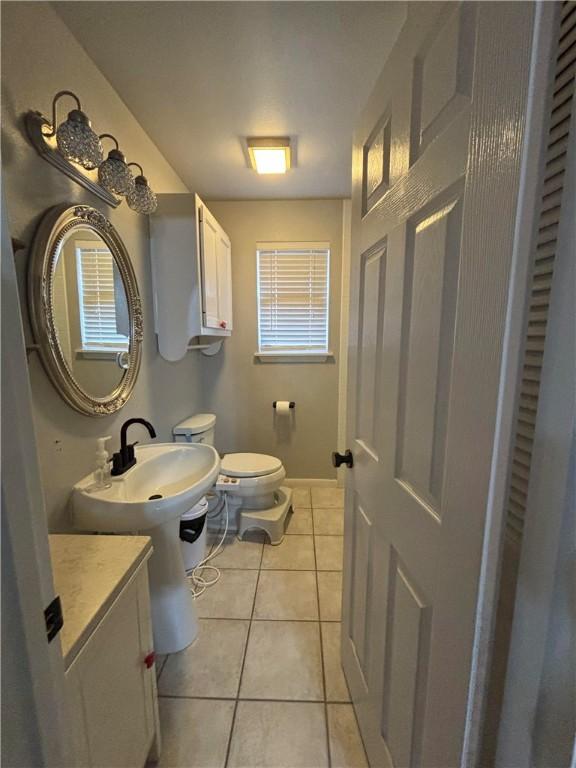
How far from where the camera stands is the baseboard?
9.50 feet

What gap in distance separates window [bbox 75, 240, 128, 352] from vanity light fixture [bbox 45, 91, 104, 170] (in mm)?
279

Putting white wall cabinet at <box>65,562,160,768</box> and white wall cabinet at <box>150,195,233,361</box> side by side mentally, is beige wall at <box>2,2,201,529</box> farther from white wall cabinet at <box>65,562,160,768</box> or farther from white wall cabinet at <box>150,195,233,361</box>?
white wall cabinet at <box>65,562,160,768</box>

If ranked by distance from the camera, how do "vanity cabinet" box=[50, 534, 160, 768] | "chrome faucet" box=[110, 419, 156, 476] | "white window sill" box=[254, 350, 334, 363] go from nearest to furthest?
1. "vanity cabinet" box=[50, 534, 160, 768]
2. "chrome faucet" box=[110, 419, 156, 476]
3. "white window sill" box=[254, 350, 334, 363]

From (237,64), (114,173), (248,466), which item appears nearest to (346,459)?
(248,466)

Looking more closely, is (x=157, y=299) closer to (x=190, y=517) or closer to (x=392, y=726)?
(x=190, y=517)

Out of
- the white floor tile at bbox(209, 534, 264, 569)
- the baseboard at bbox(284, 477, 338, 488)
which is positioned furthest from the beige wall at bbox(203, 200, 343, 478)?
the white floor tile at bbox(209, 534, 264, 569)

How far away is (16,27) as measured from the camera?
90cm

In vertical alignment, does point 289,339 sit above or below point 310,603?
above

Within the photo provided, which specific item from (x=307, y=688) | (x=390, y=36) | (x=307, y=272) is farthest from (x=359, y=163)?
(x=307, y=688)

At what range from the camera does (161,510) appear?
1113 millimetres

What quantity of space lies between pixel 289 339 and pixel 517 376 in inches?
93.7

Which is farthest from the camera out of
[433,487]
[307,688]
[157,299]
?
[157,299]

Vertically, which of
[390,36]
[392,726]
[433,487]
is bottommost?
[392,726]

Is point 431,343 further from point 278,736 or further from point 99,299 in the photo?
point 278,736
